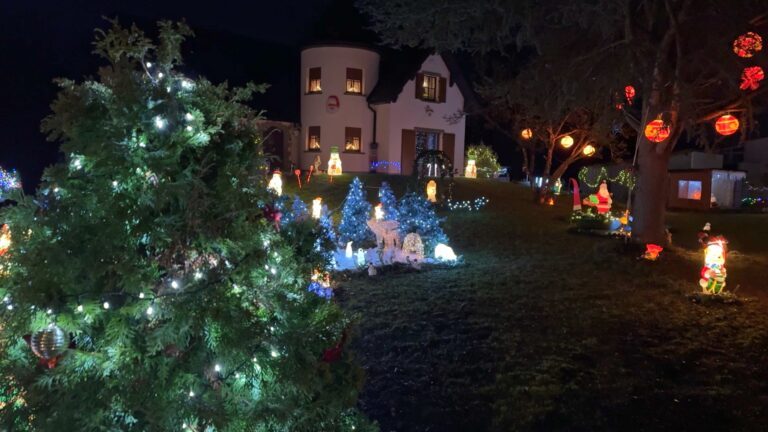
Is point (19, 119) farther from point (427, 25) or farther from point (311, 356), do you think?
point (311, 356)

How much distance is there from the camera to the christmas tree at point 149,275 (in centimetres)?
227

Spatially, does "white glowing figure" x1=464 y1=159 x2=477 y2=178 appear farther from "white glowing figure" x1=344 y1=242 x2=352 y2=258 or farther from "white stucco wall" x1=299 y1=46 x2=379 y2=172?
"white glowing figure" x1=344 y1=242 x2=352 y2=258

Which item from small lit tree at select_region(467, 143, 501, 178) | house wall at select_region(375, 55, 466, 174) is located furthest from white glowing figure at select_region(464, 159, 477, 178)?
house wall at select_region(375, 55, 466, 174)

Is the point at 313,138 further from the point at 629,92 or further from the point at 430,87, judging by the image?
the point at 629,92

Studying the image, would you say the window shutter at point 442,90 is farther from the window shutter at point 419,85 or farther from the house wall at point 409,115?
the window shutter at point 419,85

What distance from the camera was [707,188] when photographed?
26.0 m

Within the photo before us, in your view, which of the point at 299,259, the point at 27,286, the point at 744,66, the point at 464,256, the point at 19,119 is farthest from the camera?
the point at 19,119

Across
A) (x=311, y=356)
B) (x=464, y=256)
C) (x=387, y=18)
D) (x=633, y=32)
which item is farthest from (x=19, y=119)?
(x=311, y=356)

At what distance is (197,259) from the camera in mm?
2559

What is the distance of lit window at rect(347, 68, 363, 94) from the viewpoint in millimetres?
25391

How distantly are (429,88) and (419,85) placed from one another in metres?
0.79

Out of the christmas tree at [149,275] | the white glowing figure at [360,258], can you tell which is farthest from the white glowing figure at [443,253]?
the christmas tree at [149,275]

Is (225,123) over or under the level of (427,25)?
under

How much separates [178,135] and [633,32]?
36.3ft
